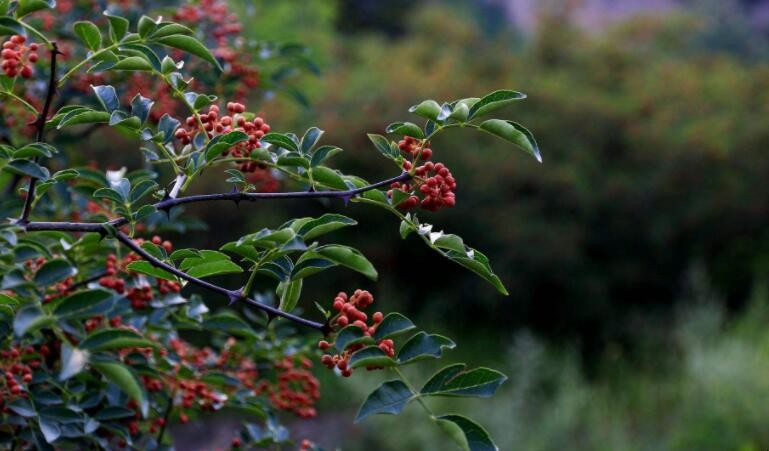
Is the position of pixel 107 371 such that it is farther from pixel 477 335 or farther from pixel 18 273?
pixel 477 335

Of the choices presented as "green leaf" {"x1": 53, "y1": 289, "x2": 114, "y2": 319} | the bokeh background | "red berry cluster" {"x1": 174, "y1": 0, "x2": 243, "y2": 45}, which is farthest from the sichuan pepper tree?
the bokeh background

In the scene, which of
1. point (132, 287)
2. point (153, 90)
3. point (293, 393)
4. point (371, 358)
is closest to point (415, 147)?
point (371, 358)

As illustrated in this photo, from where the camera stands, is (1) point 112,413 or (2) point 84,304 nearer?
(2) point 84,304

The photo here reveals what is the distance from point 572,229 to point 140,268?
6638mm

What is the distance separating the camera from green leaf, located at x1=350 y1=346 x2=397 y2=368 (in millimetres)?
1236

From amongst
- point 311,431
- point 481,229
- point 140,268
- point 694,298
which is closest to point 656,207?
point 694,298

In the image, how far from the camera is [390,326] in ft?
4.34

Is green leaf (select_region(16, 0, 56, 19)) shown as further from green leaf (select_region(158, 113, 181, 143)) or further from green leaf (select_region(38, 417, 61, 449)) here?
green leaf (select_region(38, 417, 61, 449))

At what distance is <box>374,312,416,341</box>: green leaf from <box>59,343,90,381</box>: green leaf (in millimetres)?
399

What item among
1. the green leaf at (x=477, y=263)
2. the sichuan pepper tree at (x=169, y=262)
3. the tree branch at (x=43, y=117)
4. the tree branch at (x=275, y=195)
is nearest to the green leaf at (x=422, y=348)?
the sichuan pepper tree at (x=169, y=262)

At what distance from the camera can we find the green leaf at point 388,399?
1241 mm

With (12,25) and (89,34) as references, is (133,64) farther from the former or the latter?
(12,25)

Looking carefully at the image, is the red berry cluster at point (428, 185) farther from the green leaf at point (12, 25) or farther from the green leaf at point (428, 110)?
the green leaf at point (12, 25)

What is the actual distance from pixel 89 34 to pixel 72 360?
21.0 inches
